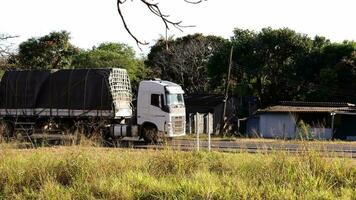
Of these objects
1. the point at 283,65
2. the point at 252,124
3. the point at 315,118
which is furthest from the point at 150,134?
the point at 283,65

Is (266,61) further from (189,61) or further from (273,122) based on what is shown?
(189,61)

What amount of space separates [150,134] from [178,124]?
1886 millimetres

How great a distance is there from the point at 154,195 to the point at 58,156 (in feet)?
12.6

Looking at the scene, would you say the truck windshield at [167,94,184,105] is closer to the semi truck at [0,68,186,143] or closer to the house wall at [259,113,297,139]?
the semi truck at [0,68,186,143]

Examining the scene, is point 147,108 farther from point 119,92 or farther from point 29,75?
point 29,75

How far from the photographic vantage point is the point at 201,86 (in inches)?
2285

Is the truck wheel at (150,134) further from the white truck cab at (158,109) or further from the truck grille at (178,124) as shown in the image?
the truck grille at (178,124)

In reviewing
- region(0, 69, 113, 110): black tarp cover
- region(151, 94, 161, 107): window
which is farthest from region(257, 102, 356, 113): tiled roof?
region(0, 69, 113, 110): black tarp cover

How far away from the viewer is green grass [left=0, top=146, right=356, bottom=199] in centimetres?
841

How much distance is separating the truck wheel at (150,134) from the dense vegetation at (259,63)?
1724cm

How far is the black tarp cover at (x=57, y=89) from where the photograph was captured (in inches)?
1140

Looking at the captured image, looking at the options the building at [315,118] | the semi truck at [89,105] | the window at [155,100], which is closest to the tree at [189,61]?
the building at [315,118]

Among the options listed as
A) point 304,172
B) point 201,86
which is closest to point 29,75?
point 304,172

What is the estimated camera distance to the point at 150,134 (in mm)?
26906
